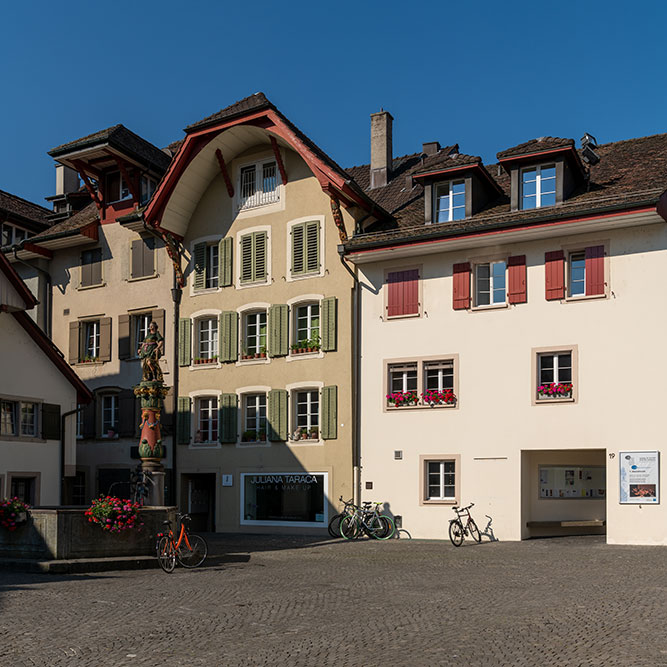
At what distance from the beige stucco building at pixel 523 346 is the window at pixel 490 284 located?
40 mm

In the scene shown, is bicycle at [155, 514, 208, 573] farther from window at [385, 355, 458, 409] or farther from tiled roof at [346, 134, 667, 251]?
tiled roof at [346, 134, 667, 251]

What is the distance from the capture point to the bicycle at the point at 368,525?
26.8 meters

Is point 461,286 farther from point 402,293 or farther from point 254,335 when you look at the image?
point 254,335

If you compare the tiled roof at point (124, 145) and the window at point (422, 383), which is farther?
the tiled roof at point (124, 145)

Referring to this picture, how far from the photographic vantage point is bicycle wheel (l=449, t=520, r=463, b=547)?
2433 centimetres

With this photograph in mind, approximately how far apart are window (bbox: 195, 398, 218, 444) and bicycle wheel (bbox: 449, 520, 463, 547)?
31.3ft

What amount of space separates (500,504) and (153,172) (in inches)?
671

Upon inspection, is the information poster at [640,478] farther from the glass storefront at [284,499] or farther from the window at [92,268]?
the window at [92,268]

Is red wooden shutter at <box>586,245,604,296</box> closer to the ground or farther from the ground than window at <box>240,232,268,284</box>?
closer to the ground

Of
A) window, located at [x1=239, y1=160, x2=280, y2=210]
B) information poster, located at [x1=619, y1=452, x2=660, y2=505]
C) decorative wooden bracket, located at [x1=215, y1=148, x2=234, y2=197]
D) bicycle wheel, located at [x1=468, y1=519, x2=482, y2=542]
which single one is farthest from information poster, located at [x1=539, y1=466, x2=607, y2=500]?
decorative wooden bracket, located at [x1=215, y1=148, x2=234, y2=197]

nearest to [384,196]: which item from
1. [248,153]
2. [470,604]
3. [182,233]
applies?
[248,153]

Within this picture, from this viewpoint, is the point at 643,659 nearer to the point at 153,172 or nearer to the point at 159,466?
the point at 159,466

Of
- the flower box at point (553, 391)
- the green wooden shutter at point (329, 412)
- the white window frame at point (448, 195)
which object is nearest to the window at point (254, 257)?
the green wooden shutter at point (329, 412)

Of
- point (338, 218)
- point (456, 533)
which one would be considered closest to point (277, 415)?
point (338, 218)
